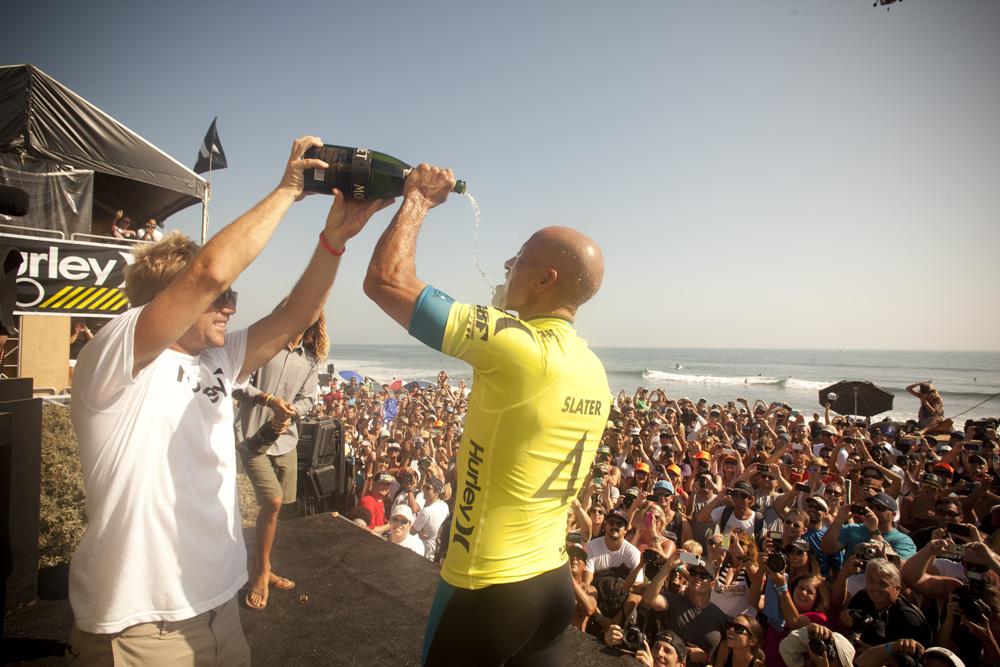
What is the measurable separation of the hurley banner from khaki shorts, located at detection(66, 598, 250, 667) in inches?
319

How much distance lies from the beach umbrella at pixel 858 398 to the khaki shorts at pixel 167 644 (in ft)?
52.8

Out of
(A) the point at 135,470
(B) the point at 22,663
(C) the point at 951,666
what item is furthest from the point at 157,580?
(C) the point at 951,666

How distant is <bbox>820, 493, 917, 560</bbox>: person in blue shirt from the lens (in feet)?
17.5

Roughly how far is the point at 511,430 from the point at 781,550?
4880 millimetres

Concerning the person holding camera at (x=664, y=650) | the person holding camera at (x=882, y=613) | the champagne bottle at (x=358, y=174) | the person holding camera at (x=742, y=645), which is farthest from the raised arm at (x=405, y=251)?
the person holding camera at (x=882, y=613)

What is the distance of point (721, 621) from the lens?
4.68m

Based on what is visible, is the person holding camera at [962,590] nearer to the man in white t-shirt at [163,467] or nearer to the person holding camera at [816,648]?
the person holding camera at [816,648]

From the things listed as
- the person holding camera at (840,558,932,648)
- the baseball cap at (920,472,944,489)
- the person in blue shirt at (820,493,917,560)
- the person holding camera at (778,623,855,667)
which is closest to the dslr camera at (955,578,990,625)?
the person holding camera at (840,558,932,648)

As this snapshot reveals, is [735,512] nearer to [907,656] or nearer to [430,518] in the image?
[907,656]

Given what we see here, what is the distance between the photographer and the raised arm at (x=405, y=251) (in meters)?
1.53

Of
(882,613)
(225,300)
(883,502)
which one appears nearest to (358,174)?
(225,300)

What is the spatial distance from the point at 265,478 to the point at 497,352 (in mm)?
2576

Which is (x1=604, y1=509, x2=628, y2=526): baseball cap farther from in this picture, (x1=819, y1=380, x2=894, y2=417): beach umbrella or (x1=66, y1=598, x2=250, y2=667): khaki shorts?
(x1=819, y1=380, x2=894, y2=417): beach umbrella

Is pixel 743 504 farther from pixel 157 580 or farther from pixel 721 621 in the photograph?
pixel 157 580
